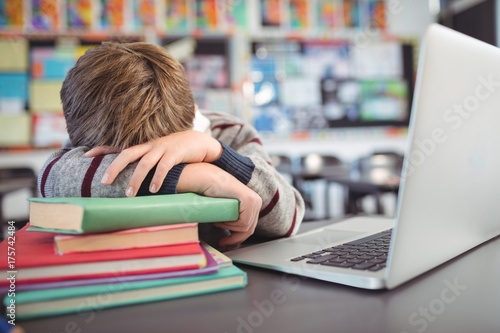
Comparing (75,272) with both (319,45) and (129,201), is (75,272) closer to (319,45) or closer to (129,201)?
(129,201)

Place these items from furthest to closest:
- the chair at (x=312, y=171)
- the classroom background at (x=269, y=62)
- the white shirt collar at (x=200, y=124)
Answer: the classroom background at (x=269, y=62) → the chair at (x=312, y=171) → the white shirt collar at (x=200, y=124)

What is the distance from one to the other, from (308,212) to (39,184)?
11.8 feet

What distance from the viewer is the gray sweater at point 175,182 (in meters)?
0.58

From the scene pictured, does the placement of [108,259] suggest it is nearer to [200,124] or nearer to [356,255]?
[356,255]

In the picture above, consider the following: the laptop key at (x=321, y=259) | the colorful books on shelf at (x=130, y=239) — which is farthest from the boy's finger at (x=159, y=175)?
the laptop key at (x=321, y=259)

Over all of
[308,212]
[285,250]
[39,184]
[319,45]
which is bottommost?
[308,212]

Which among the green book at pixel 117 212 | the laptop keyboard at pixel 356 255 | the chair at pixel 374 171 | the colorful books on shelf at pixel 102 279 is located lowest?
the chair at pixel 374 171

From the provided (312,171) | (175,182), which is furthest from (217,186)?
(312,171)

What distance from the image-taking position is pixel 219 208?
516 millimetres

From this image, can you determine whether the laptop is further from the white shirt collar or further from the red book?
the white shirt collar

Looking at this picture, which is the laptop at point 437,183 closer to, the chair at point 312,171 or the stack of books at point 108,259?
the stack of books at point 108,259

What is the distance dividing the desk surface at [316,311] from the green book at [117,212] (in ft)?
0.27

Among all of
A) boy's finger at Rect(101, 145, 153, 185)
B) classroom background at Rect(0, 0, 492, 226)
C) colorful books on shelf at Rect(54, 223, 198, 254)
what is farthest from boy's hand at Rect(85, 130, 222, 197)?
classroom background at Rect(0, 0, 492, 226)

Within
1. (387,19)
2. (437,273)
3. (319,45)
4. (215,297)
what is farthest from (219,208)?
(387,19)
